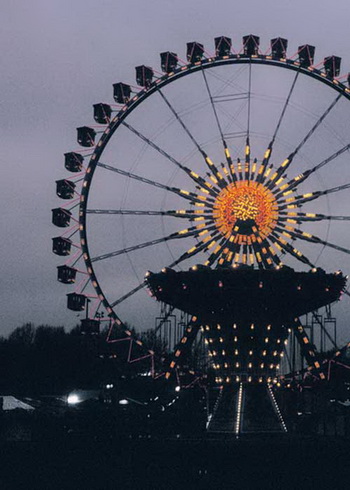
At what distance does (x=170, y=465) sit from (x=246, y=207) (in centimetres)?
2334

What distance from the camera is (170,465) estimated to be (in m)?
35.3

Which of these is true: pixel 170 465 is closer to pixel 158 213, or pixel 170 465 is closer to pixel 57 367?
pixel 158 213

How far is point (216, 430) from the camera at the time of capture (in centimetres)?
5531

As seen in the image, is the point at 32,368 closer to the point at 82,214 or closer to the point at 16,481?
the point at 82,214

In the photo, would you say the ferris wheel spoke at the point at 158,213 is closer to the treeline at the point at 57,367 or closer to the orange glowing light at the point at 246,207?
the orange glowing light at the point at 246,207

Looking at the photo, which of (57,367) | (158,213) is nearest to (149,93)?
(158,213)

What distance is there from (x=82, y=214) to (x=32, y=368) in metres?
73.8

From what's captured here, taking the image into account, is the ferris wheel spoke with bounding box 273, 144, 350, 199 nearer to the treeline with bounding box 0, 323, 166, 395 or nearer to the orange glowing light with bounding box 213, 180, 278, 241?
the orange glowing light with bounding box 213, 180, 278, 241

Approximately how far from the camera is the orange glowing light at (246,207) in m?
55.0

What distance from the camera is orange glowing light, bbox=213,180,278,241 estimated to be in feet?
180

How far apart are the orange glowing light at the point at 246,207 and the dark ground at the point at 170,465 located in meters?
16.0

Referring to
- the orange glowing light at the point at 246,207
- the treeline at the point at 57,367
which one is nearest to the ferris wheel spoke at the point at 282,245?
the orange glowing light at the point at 246,207

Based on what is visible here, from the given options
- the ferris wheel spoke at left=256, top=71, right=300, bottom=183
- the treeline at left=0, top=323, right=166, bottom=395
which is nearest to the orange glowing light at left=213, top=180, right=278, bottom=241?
the ferris wheel spoke at left=256, top=71, right=300, bottom=183

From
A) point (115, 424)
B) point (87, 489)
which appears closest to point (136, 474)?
point (87, 489)
